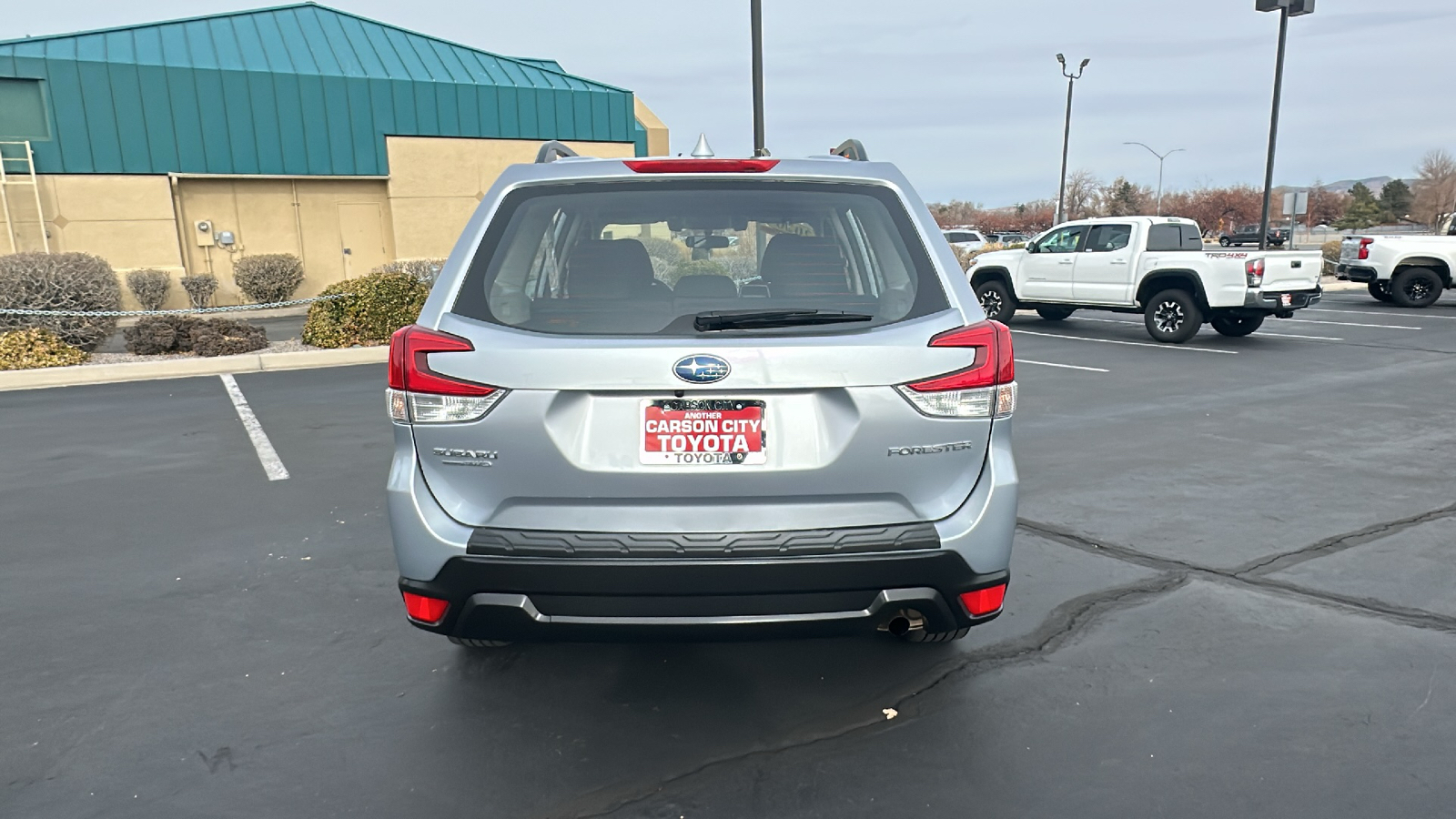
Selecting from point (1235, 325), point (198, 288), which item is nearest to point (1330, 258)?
point (1235, 325)

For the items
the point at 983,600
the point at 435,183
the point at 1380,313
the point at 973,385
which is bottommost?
the point at 1380,313

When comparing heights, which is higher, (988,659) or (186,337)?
(186,337)

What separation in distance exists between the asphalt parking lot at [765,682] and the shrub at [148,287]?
49.6 ft

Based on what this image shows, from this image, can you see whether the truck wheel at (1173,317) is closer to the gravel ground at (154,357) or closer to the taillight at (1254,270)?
the taillight at (1254,270)

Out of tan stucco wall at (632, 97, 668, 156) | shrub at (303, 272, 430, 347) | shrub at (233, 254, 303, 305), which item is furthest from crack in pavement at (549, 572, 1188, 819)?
tan stucco wall at (632, 97, 668, 156)

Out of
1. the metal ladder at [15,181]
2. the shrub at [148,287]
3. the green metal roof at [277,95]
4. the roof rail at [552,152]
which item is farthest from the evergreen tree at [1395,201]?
the roof rail at [552,152]

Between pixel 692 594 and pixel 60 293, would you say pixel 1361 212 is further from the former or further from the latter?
pixel 692 594

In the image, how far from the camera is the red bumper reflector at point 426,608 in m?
2.77

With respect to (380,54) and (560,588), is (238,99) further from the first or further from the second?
(560,588)

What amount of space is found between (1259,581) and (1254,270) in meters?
10.5

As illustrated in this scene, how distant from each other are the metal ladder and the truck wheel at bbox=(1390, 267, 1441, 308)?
89.6 ft

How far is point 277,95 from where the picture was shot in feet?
65.9

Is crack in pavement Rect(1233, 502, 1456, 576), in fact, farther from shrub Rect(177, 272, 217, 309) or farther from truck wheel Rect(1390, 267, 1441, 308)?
shrub Rect(177, 272, 217, 309)

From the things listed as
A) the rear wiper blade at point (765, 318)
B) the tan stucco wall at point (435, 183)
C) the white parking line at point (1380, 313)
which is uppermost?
the tan stucco wall at point (435, 183)
